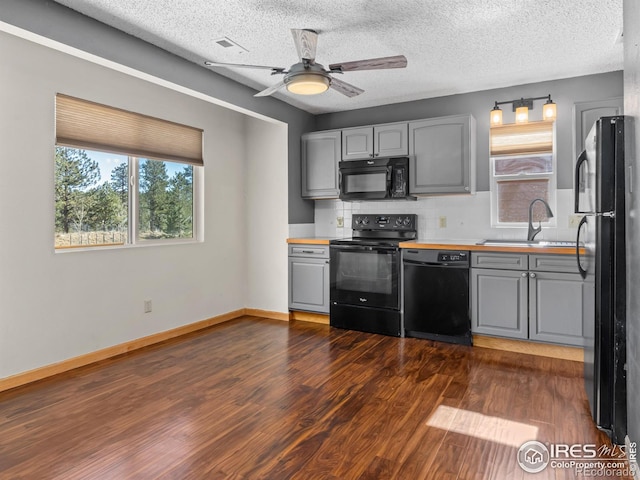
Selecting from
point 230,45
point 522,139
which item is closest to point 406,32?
point 230,45

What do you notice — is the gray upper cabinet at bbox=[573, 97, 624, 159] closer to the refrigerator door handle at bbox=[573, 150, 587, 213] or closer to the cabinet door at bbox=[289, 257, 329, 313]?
the refrigerator door handle at bbox=[573, 150, 587, 213]

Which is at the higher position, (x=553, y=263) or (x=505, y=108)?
(x=505, y=108)

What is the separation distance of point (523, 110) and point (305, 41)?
231cm

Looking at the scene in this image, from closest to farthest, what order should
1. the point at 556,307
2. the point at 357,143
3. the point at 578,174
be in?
1. the point at 578,174
2. the point at 556,307
3. the point at 357,143

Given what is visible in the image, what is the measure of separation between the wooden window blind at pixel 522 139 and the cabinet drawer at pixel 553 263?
117 cm

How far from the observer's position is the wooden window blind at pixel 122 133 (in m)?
3.16

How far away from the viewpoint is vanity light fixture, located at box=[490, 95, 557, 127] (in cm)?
368

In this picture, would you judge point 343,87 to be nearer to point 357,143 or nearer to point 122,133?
point 357,143

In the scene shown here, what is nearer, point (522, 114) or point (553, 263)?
point (553, 263)

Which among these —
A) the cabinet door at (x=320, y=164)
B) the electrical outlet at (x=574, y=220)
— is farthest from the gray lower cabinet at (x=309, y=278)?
the electrical outlet at (x=574, y=220)

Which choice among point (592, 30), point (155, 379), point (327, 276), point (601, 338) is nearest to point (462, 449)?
point (601, 338)

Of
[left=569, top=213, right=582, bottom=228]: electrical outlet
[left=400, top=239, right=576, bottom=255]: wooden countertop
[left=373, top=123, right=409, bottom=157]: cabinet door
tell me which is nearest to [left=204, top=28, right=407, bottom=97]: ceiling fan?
[left=373, top=123, right=409, bottom=157]: cabinet door

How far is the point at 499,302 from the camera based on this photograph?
11.5 feet

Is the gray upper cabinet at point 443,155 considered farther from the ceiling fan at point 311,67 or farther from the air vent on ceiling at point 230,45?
the air vent on ceiling at point 230,45
